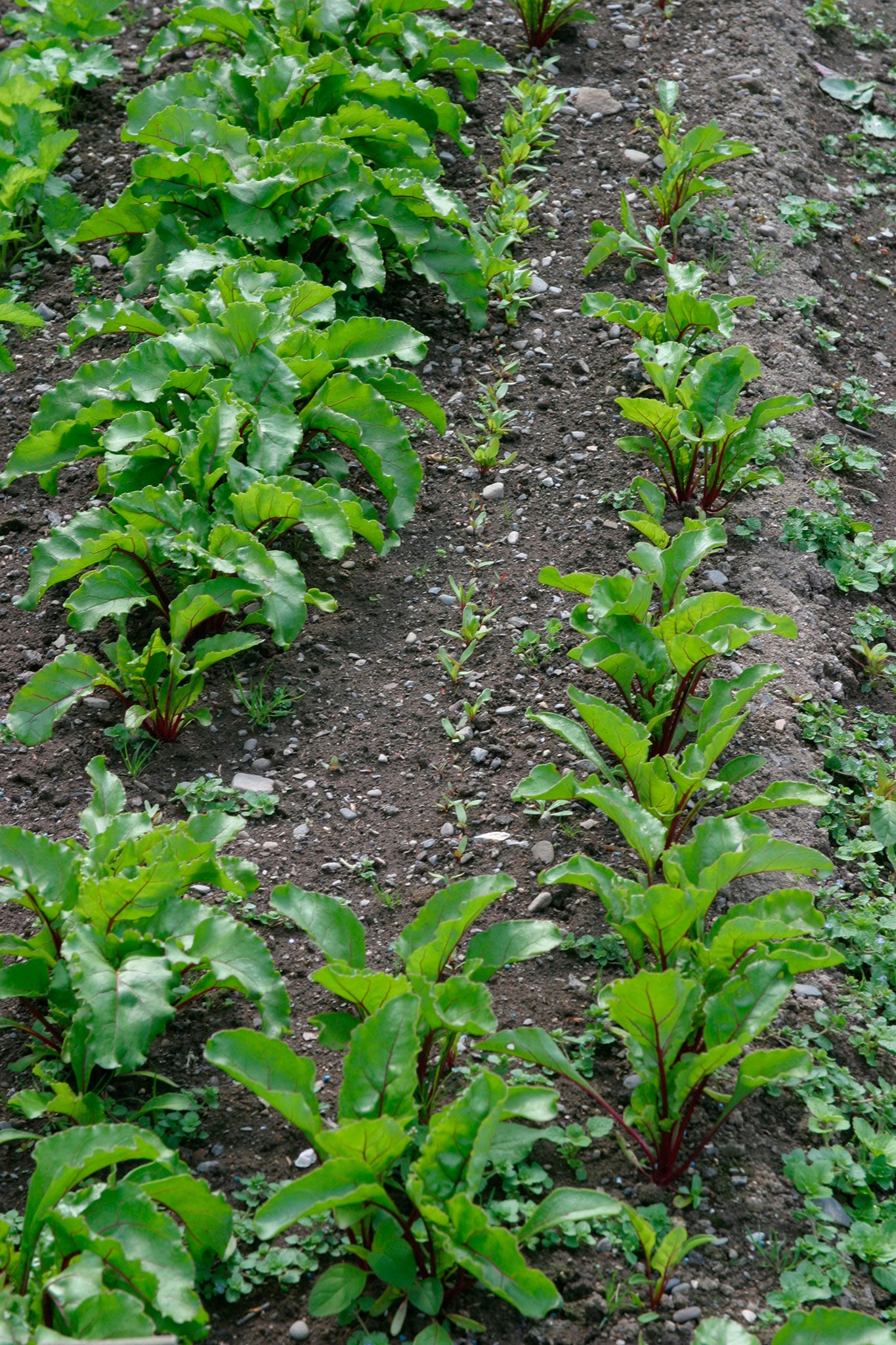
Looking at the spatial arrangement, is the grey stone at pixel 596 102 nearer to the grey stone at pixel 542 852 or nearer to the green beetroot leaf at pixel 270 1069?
the grey stone at pixel 542 852

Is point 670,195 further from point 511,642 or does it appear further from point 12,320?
point 12,320

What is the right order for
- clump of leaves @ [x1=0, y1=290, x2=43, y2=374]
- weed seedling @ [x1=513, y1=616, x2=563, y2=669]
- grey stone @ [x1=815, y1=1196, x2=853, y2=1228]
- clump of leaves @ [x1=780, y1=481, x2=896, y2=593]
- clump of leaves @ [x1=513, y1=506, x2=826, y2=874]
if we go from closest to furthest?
1. grey stone @ [x1=815, y1=1196, x2=853, y2=1228]
2. clump of leaves @ [x1=513, y1=506, x2=826, y2=874]
3. weed seedling @ [x1=513, y1=616, x2=563, y2=669]
4. clump of leaves @ [x1=780, y1=481, x2=896, y2=593]
5. clump of leaves @ [x1=0, y1=290, x2=43, y2=374]

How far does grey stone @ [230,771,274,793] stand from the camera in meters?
3.03

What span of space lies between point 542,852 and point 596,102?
12.2 feet

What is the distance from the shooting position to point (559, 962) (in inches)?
104

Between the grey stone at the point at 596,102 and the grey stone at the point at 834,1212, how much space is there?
441cm

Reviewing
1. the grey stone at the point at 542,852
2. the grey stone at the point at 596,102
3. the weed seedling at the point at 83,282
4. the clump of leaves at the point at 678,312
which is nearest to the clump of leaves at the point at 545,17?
the grey stone at the point at 596,102

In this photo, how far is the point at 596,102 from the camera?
5.23m

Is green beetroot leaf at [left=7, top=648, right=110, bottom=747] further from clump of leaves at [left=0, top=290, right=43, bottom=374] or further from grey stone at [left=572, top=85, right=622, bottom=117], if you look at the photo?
grey stone at [left=572, top=85, right=622, bottom=117]

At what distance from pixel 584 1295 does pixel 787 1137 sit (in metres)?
0.52

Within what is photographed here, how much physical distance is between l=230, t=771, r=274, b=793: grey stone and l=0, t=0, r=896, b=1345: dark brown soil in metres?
0.04

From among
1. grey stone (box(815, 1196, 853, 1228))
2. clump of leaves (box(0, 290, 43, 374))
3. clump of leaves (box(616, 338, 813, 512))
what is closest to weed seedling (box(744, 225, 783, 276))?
clump of leaves (box(616, 338, 813, 512))

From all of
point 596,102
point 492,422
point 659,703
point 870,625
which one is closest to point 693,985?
point 659,703

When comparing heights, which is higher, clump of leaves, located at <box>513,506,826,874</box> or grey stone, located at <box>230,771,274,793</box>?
clump of leaves, located at <box>513,506,826,874</box>
